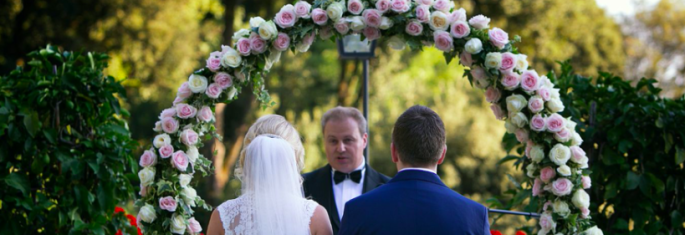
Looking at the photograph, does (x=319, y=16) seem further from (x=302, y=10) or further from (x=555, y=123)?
(x=555, y=123)

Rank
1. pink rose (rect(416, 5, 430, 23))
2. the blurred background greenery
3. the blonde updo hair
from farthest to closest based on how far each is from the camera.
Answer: the blurred background greenery < pink rose (rect(416, 5, 430, 23)) < the blonde updo hair

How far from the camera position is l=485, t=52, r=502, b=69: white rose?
389 cm

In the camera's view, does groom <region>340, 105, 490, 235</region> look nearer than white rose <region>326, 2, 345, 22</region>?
Yes

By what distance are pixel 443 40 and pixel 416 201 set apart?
143 cm

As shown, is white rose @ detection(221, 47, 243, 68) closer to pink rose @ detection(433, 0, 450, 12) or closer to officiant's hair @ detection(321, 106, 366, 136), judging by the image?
officiant's hair @ detection(321, 106, 366, 136)

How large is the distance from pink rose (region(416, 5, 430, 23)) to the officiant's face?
3.70 ft

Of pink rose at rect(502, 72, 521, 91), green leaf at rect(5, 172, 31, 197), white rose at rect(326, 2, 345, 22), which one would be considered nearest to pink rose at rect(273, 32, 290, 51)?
white rose at rect(326, 2, 345, 22)

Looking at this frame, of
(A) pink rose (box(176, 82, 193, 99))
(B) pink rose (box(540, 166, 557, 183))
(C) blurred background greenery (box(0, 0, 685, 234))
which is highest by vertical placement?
(C) blurred background greenery (box(0, 0, 685, 234))

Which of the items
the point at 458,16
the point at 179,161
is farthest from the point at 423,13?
the point at 179,161

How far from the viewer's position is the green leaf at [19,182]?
15.7 feet

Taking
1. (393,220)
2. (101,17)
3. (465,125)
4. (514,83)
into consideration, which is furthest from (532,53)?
(393,220)

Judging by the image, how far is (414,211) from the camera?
9.21 feet

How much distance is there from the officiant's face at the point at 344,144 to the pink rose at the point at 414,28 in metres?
1.06

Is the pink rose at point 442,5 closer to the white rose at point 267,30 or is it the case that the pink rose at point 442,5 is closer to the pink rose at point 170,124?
the white rose at point 267,30
